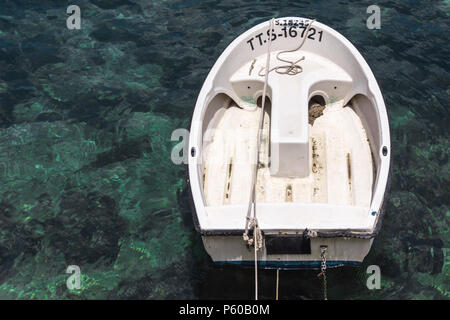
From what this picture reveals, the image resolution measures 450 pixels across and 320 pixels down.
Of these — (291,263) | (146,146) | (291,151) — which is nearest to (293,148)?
(291,151)

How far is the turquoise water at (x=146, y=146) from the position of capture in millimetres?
7750

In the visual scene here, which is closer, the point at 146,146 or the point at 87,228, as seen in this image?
the point at 87,228

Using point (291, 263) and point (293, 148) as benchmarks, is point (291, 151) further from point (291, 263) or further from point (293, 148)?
point (291, 263)

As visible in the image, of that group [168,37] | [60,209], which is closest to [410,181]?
[60,209]

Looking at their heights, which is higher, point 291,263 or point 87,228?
point 87,228

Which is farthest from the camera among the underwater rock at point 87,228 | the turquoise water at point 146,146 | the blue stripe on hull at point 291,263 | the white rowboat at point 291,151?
the underwater rock at point 87,228

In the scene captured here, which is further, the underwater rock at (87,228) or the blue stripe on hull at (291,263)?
the underwater rock at (87,228)

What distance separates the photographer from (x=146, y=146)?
10016 millimetres

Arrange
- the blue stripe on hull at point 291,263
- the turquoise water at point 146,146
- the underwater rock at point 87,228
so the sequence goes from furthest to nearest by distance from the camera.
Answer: the underwater rock at point 87,228 < the turquoise water at point 146,146 < the blue stripe on hull at point 291,263

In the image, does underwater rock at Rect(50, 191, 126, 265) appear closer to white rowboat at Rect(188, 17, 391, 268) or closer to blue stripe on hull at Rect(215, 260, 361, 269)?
white rowboat at Rect(188, 17, 391, 268)

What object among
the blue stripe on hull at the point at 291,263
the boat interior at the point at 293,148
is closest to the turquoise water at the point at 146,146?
the blue stripe on hull at the point at 291,263

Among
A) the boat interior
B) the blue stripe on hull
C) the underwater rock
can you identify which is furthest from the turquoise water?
the boat interior

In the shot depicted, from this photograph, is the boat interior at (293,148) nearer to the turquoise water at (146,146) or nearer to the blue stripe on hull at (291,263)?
the blue stripe on hull at (291,263)

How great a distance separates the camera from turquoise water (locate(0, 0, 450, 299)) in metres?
7.75
